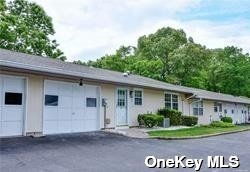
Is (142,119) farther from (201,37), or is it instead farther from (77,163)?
(201,37)

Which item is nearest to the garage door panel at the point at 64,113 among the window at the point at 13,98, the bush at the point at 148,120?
the window at the point at 13,98

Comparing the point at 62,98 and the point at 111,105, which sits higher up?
the point at 62,98

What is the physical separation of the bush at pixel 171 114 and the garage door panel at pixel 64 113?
8.40 metres

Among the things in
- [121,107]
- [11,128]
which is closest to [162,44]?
[121,107]

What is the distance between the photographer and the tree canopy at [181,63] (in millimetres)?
43062

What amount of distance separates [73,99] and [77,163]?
21.6ft

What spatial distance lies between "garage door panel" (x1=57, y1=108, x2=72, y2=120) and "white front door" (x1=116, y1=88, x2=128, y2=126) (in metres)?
3.80

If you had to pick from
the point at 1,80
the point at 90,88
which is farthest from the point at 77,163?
the point at 90,88

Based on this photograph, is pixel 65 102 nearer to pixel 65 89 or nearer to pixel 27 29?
pixel 65 89

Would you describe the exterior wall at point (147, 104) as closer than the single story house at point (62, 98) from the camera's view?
No

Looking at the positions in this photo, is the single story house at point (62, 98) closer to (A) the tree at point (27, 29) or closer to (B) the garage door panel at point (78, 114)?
(B) the garage door panel at point (78, 114)

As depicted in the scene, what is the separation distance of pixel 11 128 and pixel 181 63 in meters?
32.9

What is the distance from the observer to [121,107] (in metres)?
18.6

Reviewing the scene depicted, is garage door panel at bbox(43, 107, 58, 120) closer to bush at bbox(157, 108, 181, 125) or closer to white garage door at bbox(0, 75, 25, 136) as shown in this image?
white garage door at bbox(0, 75, 25, 136)
